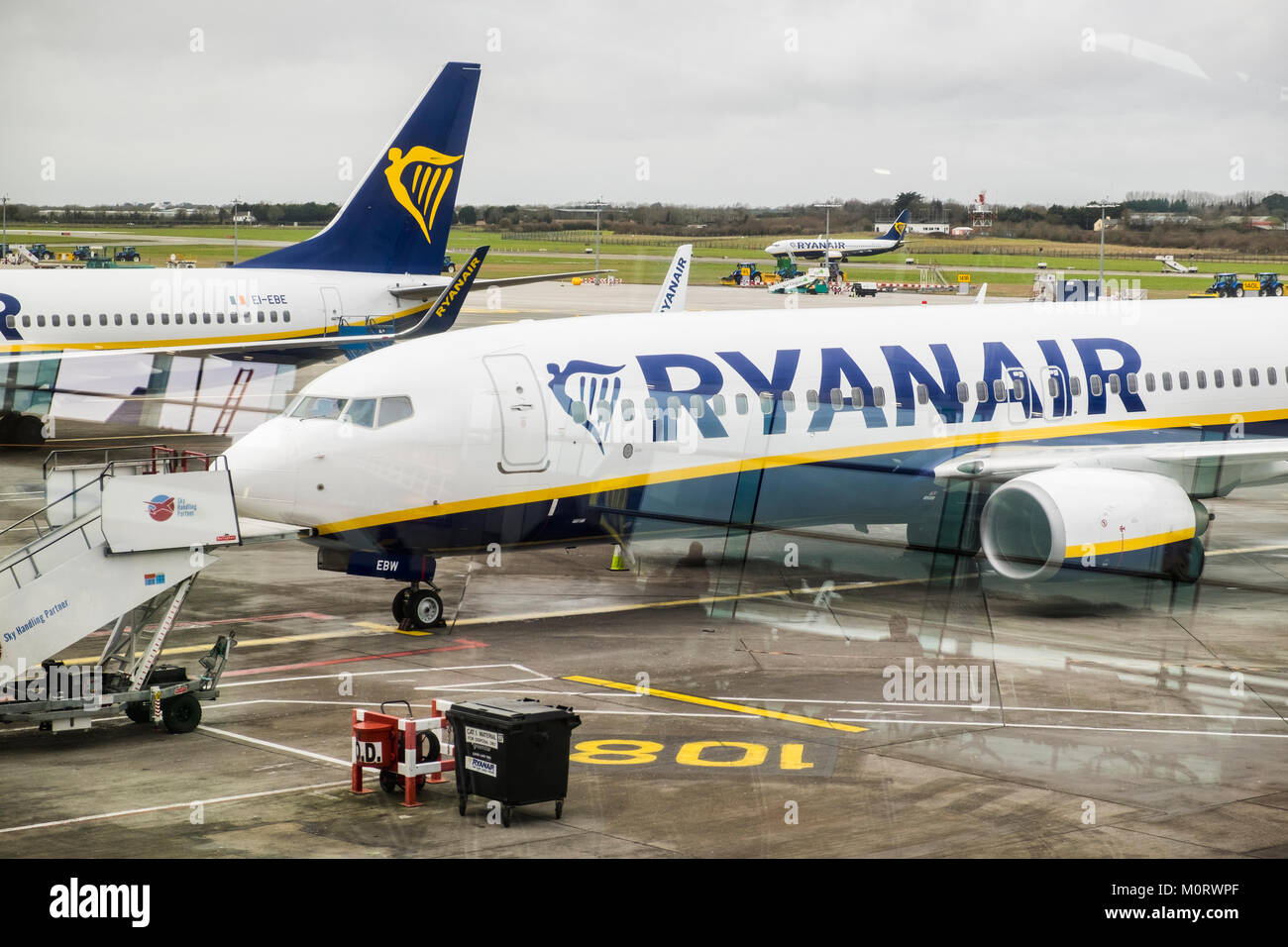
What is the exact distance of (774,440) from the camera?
2423cm

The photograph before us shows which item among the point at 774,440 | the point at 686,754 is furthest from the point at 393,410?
the point at 686,754

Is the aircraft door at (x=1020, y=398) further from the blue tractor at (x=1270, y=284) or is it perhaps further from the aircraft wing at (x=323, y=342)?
the blue tractor at (x=1270, y=284)

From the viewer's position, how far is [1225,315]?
29.3 meters

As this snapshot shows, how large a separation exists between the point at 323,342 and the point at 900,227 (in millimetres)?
19306

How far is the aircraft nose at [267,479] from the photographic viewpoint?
69.7 feet

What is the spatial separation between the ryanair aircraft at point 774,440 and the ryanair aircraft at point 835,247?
3.58m

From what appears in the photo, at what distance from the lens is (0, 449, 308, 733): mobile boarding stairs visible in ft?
56.2

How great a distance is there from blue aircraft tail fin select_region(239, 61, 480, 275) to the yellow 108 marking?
1235 inches

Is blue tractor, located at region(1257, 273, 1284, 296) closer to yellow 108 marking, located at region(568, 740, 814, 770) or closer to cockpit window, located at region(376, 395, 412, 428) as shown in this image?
cockpit window, located at region(376, 395, 412, 428)

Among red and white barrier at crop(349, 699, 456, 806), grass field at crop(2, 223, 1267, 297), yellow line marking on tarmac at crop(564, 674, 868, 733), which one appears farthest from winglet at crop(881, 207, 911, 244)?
red and white barrier at crop(349, 699, 456, 806)

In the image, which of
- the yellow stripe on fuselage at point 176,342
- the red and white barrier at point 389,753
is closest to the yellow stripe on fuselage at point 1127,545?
the red and white barrier at point 389,753
